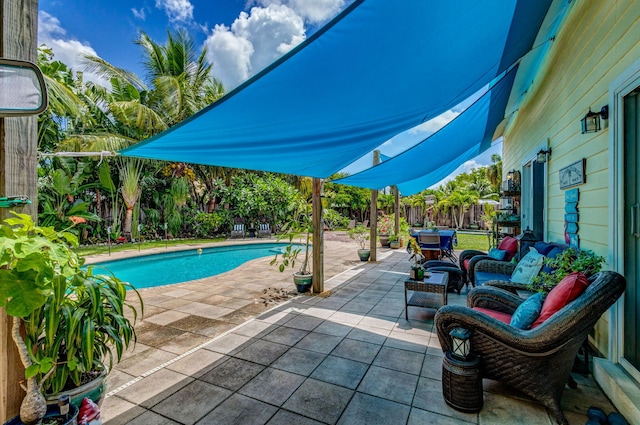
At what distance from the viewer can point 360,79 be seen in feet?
7.18

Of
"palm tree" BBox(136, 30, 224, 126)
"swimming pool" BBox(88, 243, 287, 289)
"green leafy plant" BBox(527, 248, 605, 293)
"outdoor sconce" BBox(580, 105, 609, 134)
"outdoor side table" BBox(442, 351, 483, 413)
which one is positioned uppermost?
"palm tree" BBox(136, 30, 224, 126)

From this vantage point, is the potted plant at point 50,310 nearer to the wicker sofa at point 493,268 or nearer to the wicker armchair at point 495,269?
the wicker sofa at point 493,268

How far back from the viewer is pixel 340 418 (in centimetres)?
203

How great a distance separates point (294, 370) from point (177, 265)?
7973mm

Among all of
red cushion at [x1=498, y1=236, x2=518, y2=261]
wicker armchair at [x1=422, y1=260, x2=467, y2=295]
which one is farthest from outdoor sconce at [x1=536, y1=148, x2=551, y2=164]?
wicker armchair at [x1=422, y1=260, x2=467, y2=295]

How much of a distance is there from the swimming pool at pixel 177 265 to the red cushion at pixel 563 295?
760 centimetres

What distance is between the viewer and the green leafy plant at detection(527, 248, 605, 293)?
2461 mm

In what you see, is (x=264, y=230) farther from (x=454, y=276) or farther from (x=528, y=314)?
(x=528, y=314)

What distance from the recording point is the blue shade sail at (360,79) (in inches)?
69.0

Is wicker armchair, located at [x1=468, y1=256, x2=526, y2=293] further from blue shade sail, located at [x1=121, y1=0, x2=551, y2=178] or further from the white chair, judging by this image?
the white chair

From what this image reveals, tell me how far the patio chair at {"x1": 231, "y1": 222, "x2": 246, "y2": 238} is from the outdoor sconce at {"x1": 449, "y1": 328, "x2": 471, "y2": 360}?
41.3 ft

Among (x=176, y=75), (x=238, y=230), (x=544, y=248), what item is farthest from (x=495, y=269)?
(x=176, y=75)

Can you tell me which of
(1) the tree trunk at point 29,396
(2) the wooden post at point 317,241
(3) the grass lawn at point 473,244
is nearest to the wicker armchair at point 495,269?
(2) the wooden post at point 317,241

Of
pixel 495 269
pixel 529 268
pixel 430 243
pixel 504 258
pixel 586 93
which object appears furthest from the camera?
pixel 430 243
